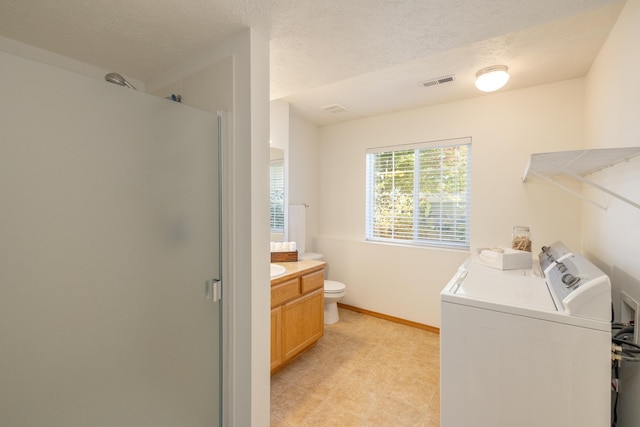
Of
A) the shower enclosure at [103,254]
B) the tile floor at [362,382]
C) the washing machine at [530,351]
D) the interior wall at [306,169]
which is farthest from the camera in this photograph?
the interior wall at [306,169]

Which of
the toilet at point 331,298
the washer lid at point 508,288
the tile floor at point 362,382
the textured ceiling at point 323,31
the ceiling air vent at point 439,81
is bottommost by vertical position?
the tile floor at point 362,382

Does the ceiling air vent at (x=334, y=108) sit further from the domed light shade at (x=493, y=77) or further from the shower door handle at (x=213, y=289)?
the shower door handle at (x=213, y=289)

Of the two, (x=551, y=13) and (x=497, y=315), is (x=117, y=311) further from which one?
(x=551, y=13)

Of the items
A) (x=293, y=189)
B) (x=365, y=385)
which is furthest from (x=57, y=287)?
(x=293, y=189)

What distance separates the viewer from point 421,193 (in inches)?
128

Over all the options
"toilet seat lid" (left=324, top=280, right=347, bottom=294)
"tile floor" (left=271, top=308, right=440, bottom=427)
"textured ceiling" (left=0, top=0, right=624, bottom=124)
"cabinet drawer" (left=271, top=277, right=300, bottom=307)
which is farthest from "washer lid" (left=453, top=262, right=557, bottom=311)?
"toilet seat lid" (left=324, top=280, right=347, bottom=294)

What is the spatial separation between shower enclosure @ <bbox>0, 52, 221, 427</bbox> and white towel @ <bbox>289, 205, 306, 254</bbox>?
5.83 feet

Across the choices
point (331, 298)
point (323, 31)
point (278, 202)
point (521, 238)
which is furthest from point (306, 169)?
point (521, 238)

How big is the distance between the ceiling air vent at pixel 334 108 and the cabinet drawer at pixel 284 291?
199cm

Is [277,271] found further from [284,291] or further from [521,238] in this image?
[521,238]

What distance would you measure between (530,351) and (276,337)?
1.60 metres

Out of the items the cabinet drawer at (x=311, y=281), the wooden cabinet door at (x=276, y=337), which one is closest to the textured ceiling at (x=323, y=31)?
the cabinet drawer at (x=311, y=281)

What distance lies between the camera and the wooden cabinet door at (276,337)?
2.10 m

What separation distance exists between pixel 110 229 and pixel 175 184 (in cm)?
33
